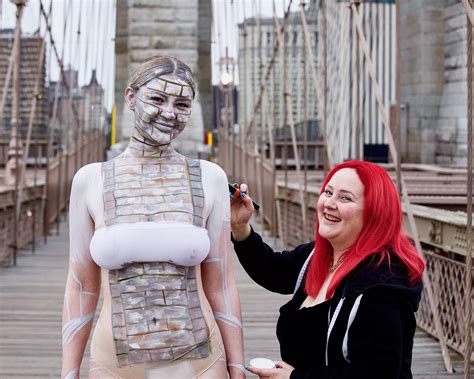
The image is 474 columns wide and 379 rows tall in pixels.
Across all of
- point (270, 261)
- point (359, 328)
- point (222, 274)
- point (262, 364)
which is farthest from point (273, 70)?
point (359, 328)

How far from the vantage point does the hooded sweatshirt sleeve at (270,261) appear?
2.41 m

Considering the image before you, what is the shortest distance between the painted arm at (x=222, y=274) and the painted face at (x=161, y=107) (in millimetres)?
151

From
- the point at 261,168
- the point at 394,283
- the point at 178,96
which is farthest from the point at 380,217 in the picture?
the point at 261,168

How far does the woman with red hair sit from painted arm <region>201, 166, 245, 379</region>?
114 millimetres

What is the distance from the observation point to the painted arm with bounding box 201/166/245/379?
2.06 meters

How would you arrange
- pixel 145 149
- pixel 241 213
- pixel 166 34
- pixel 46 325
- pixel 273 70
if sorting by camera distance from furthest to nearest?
pixel 166 34 < pixel 273 70 < pixel 46 325 < pixel 241 213 < pixel 145 149

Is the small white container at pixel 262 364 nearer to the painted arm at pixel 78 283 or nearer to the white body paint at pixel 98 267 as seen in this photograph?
the white body paint at pixel 98 267

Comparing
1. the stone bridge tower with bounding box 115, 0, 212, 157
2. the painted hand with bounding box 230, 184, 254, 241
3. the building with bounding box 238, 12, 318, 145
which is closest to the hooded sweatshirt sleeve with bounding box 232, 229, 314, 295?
the painted hand with bounding box 230, 184, 254, 241

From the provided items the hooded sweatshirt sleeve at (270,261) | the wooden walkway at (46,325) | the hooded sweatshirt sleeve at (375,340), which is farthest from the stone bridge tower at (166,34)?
the hooded sweatshirt sleeve at (375,340)

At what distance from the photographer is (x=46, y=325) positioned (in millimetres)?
5645

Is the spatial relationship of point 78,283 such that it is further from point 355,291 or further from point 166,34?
point 166,34

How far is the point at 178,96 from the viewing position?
202cm

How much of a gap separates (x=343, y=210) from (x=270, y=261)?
479 millimetres

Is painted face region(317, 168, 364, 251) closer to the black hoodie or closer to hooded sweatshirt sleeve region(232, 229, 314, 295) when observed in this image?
the black hoodie
